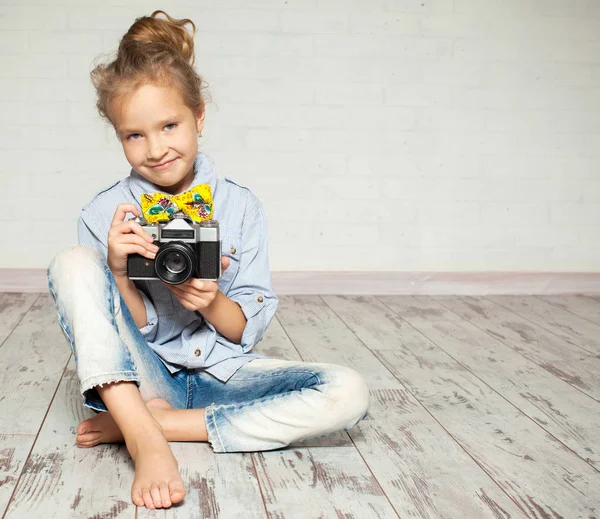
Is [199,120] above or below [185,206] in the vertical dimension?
above

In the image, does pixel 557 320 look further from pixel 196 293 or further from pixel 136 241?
pixel 136 241

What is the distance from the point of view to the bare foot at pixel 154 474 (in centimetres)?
132

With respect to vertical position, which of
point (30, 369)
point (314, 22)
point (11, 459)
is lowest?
point (30, 369)

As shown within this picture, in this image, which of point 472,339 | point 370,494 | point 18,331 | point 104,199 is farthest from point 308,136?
point 370,494

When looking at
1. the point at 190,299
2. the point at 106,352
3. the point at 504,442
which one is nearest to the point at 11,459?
the point at 106,352

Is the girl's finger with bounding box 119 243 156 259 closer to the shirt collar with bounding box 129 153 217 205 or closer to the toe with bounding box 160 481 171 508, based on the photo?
the shirt collar with bounding box 129 153 217 205

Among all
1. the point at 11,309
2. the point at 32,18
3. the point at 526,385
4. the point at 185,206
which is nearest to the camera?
the point at 185,206

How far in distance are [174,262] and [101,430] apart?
40 centimetres

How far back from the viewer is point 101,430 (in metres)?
1.59

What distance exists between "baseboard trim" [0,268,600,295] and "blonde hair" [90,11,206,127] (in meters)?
1.82

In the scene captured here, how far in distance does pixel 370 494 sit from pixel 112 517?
434 millimetres

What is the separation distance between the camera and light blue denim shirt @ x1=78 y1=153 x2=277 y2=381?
1.63 meters

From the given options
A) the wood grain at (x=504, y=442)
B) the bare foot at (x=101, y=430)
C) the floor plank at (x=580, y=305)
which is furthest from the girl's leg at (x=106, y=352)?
the floor plank at (x=580, y=305)

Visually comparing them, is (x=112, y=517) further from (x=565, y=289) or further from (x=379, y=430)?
(x=565, y=289)
